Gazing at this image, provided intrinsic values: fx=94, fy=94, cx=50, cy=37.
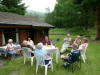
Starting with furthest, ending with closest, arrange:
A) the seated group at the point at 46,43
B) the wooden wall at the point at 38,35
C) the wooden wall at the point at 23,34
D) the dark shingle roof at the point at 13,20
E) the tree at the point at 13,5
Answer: the tree at the point at 13,5 → the wooden wall at the point at 38,35 → the wooden wall at the point at 23,34 → the dark shingle roof at the point at 13,20 → the seated group at the point at 46,43

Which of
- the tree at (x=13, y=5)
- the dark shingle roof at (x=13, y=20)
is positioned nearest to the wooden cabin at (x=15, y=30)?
the dark shingle roof at (x=13, y=20)

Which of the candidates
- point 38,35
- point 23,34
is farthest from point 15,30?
point 38,35

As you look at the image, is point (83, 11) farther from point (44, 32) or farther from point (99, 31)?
point (44, 32)

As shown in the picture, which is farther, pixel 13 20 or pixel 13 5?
pixel 13 5

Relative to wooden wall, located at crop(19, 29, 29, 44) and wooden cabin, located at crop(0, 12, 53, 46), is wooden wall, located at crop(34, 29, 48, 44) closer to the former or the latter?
wooden cabin, located at crop(0, 12, 53, 46)

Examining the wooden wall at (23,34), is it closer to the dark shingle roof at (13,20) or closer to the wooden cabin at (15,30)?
the wooden cabin at (15,30)

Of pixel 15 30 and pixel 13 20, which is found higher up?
pixel 13 20

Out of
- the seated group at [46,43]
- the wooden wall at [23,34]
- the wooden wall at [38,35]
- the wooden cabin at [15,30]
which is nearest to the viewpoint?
the seated group at [46,43]

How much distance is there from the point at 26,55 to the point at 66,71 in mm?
1907

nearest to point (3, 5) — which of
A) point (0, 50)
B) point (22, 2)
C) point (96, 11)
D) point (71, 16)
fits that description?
Result: point (22, 2)

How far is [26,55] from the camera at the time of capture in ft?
14.2

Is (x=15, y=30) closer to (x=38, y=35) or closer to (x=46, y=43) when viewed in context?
(x=38, y=35)

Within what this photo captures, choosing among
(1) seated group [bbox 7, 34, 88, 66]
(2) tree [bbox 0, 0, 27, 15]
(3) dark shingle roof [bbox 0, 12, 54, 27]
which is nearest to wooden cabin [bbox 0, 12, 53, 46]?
(3) dark shingle roof [bbox 0, 12, 54, 27]

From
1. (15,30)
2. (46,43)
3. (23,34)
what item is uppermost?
(15,30)
